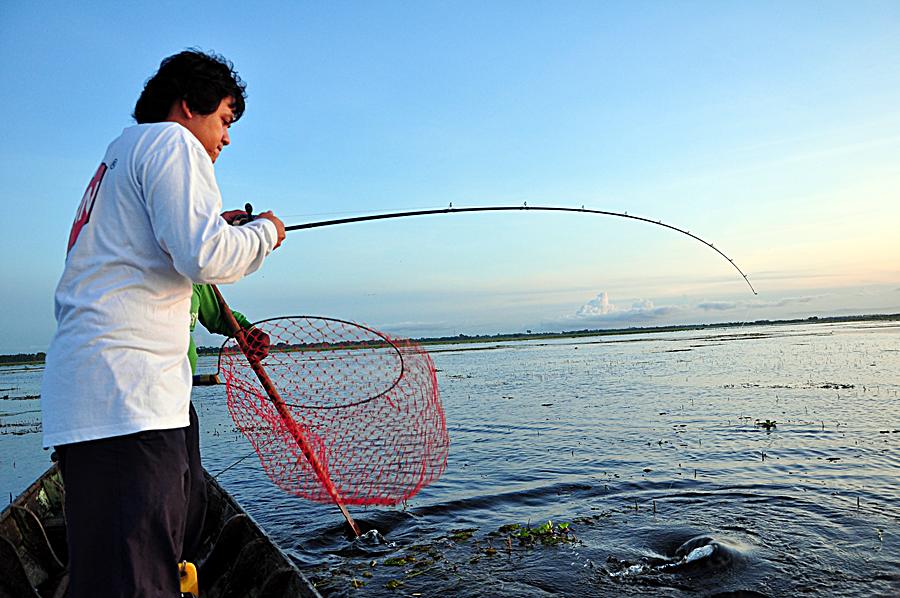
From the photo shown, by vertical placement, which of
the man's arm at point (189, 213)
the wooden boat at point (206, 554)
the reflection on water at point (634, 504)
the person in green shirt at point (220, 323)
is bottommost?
the reflection on water at point (634, 504)

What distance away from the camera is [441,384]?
27.5 metres

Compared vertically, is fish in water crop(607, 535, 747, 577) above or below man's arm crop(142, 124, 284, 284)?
below

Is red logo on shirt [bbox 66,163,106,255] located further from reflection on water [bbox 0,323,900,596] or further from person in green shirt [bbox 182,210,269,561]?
reflection on water [bbox 0,323,900,596]

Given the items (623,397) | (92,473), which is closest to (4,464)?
(92,473)

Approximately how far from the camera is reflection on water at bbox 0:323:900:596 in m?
6.23

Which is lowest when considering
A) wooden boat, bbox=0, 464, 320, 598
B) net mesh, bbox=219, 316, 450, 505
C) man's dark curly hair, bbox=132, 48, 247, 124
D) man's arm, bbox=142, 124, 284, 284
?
wooden boat, bbox=0, 464, 320, 598

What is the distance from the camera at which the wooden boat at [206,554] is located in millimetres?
4273

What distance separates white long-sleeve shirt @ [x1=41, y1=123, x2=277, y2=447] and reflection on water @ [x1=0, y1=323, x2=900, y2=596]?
4.88 m

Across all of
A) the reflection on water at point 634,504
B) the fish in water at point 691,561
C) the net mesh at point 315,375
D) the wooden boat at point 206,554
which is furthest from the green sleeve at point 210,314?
the fish in water at point 691,561

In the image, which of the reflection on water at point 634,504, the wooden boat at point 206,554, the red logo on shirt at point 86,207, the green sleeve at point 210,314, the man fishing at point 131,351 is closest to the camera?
the man fishing at point 131,351

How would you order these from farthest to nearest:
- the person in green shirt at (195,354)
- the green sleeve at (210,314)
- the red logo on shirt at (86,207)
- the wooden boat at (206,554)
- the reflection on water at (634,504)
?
the reflection on water at (634,504) < the wooden boat at (206,554) < the green sleeve at (210,314) < the person in green shirt at (195,354) < the red logo on shirt at (86,207)

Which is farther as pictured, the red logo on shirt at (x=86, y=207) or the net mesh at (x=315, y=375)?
the net mesh at (x=315, y=375)

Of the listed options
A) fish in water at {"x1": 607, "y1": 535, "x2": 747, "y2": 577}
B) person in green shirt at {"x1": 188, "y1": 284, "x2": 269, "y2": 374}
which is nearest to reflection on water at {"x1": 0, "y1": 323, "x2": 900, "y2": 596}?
fish in water at {"x1": 607, "y1": 535, "x2": 747, "y2": 577}

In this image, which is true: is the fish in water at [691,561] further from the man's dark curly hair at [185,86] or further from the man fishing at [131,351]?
the man's dark curly hair at [185,86]
